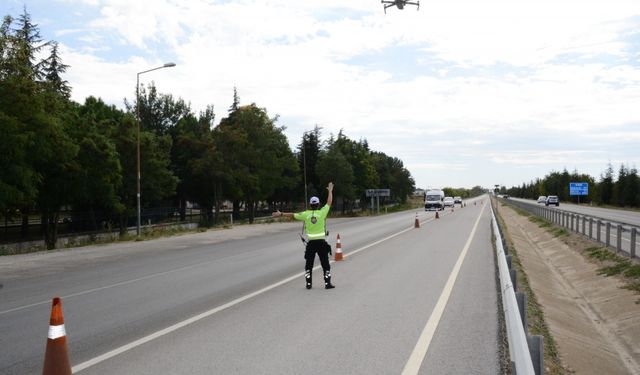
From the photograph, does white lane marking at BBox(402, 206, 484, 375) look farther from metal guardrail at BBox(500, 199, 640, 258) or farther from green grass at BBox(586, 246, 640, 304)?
metal guardrail at BBox(500, 199, 640, 258)

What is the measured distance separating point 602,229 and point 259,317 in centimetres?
2487

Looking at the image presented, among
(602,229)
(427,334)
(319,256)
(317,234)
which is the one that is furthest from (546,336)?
(602,229)

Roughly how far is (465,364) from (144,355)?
3.37 metres

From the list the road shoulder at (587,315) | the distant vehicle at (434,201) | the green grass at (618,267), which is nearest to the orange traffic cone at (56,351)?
the road shoulder at (587,315)

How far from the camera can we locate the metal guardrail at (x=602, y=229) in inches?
647

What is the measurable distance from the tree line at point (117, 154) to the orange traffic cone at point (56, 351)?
19274mm

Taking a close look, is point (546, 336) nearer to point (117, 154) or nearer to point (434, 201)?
point (117, 154)

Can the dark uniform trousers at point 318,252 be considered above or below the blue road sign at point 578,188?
below

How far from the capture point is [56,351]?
5070mm

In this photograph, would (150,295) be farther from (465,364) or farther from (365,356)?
(465,364)

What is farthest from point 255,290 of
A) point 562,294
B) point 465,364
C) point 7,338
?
point 562,294

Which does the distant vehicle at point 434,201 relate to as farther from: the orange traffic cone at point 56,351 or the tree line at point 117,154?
the orange traffic cone at point 56,351

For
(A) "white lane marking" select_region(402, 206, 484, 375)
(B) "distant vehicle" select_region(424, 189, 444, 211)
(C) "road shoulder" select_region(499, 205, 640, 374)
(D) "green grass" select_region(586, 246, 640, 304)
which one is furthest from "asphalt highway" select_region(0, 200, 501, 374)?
(B) "distant vehicle" select_region(424, 189, 444, 211)

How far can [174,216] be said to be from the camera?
61438 millimetres
